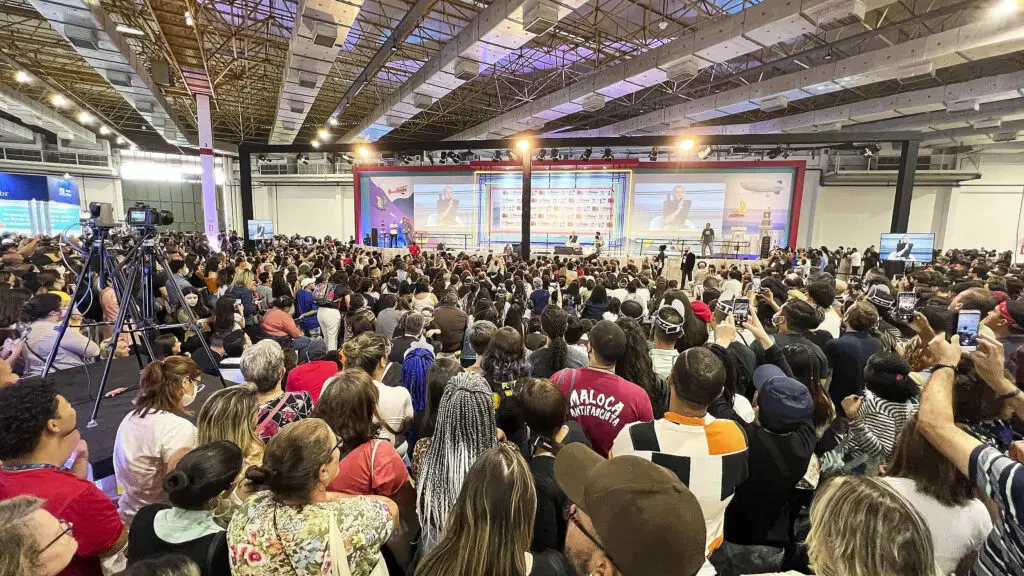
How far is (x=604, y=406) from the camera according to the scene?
86.0 inches

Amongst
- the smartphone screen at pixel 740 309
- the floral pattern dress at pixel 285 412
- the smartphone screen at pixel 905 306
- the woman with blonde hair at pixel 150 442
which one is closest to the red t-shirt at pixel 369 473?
the floral pattern dress at pixel 285 412

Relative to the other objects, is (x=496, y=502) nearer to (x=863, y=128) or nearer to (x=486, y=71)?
(x=486, y=71)

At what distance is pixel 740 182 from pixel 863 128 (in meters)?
4.14

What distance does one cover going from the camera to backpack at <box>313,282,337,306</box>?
535 cm

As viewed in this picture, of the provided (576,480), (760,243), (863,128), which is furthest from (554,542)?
(863,128)

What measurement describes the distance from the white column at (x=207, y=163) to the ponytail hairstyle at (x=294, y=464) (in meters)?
13.3

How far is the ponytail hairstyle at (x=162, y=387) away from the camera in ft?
6.73

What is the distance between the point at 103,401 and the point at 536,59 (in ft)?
35.9

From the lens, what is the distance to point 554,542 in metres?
1.62

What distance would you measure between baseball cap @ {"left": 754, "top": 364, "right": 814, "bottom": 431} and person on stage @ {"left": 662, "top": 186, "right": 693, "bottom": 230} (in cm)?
1738

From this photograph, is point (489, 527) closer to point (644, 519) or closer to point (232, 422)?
point (644, 519)

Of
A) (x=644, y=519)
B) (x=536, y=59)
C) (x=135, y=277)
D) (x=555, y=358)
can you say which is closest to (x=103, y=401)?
(x=135, y=277)

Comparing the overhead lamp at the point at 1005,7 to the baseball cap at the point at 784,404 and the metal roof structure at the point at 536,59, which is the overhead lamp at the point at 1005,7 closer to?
the metal roof structure at the point at 536,59

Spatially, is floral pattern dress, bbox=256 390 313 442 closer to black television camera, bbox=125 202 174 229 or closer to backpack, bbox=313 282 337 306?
black television camera, bbox=125 202 174 229
